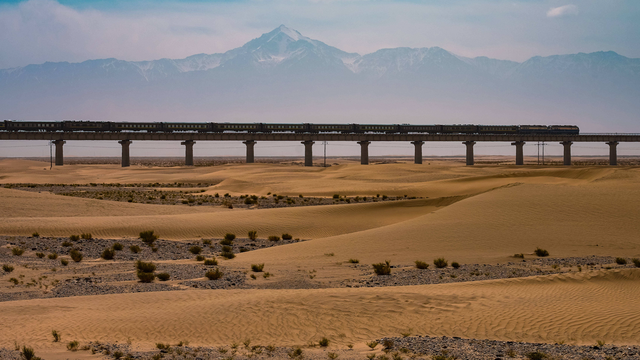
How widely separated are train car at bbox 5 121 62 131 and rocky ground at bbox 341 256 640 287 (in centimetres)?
8700

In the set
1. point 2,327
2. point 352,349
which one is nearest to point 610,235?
point 352,349

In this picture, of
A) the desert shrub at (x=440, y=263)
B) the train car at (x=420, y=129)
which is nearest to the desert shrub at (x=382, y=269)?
the desert shrub at (x=440, y=263)

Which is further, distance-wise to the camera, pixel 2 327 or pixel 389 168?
pixel 389 168

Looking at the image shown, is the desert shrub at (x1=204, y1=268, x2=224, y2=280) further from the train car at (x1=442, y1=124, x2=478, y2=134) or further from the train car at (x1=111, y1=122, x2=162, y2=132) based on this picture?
the train car at (x1=442, y1=124, x2=478, y2=134)

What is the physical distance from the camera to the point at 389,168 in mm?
75062

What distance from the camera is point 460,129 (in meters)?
100

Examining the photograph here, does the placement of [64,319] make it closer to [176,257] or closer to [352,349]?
[352,349]

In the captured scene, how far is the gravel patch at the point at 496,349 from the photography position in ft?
28.6

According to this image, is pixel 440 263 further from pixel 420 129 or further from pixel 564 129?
pixel 564 129

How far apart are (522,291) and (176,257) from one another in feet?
41.3

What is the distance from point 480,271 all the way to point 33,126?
297 ft

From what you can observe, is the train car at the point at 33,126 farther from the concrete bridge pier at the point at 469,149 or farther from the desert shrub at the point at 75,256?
the desert shrub at the point at 75,256

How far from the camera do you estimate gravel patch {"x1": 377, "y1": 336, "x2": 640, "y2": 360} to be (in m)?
8.71

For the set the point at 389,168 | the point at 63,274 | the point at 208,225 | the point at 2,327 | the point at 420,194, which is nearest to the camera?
the point at 2,327
